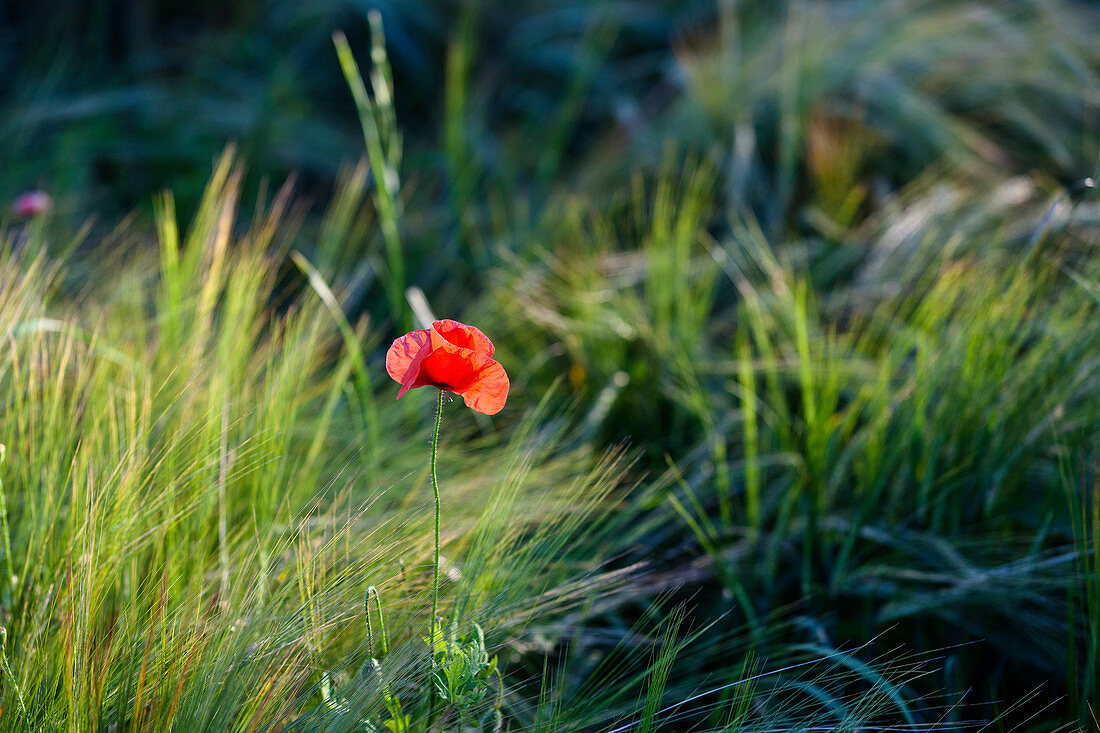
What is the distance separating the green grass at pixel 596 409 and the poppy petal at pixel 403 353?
0.42 ft

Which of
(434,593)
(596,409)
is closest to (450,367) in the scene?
(434,593)

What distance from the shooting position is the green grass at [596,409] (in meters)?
0.71

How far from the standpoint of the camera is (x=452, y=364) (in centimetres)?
64

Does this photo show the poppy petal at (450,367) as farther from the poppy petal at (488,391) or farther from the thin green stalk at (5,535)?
the thin green stalk at (5,535)

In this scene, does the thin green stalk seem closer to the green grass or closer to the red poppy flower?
the green grass

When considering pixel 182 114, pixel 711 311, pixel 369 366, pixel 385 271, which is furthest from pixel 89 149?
pixel 711 311

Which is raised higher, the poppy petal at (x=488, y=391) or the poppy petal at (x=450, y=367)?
the poppy petal at (x=450, y=367)

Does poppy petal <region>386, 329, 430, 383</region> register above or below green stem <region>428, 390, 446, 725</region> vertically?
above

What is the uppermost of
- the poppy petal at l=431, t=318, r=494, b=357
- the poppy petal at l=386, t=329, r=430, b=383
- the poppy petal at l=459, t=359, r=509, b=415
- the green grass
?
the poppy petal at l=431, t=318, r=494, b=357

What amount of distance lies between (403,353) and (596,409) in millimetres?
607

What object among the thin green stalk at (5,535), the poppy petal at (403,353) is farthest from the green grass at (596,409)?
the poppy petal at (403,353)

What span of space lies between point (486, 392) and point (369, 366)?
760 mm

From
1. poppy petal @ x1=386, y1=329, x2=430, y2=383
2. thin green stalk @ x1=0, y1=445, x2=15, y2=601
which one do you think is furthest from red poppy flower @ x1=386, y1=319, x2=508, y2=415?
thin green stalk @ x1=0, y1=445, x2=15, y2=601

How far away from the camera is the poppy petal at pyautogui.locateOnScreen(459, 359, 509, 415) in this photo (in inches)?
26.1
